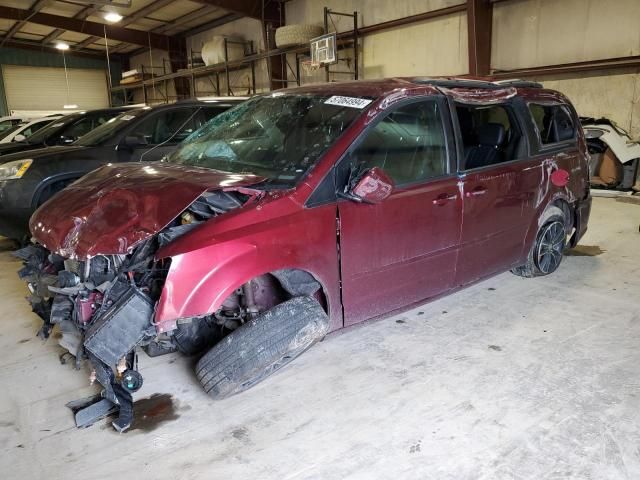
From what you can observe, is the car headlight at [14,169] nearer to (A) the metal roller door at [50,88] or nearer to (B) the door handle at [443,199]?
(B) the door handle at [443,199]

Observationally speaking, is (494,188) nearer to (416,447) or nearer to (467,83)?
(467,83)

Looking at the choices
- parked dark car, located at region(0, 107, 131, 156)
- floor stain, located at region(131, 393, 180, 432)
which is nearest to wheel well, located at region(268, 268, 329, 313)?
floor stain, located at region(131, 393, 180, 432)

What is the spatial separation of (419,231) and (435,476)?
1.36m

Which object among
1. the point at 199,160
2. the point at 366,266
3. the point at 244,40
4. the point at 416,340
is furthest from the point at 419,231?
the point at 244,40

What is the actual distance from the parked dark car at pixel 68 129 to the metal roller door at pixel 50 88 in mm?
15819

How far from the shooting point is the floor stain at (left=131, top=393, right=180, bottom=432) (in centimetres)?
230

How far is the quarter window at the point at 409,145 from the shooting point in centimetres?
271

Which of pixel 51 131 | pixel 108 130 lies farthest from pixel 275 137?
pixel 51 131

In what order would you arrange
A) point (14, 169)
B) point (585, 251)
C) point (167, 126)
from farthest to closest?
point (167, 126), point (585, 251), point (14, 169)

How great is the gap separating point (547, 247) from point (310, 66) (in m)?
8.99

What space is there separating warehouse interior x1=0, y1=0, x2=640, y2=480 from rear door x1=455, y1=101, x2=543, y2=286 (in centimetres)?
2

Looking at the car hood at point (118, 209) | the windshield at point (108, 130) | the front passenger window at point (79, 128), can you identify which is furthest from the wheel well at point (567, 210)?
the front passenger window at point (79, 128)

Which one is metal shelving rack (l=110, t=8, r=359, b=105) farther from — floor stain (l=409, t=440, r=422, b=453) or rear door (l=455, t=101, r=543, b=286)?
floor stain (l=409, t=440, r=422, b=453)

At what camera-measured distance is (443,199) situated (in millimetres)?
2914
